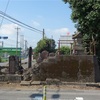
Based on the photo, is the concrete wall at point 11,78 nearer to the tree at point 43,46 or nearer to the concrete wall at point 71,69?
the concrete wall at point 71,69

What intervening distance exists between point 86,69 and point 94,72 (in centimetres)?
59

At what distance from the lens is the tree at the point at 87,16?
24.0 m

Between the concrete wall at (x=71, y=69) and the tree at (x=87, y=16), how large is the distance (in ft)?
12.2

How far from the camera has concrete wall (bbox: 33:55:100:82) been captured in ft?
71.1

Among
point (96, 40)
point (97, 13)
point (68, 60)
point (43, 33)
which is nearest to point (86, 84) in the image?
point (68, 60)

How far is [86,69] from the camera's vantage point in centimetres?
2175

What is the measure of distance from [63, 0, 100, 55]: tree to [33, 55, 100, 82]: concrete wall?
12.2 feet

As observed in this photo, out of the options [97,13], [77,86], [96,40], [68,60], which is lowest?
[77,86]

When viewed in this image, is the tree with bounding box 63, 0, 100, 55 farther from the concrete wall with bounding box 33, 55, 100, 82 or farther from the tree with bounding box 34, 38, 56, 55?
the tree with bounding box 34, 38, 56, 55

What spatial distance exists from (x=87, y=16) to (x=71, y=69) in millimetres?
5070

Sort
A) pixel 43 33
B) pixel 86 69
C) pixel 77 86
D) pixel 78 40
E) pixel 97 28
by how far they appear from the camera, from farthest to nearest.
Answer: pixel 43 33
pixel 78 40
pixel 97 28
pixel 86 69
pixel 77 86

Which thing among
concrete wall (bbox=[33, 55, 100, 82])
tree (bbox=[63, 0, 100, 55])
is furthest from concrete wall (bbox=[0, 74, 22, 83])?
tree (bbox=[63, 0, 100, 55])

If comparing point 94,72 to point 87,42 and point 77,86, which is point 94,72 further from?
point 87,42

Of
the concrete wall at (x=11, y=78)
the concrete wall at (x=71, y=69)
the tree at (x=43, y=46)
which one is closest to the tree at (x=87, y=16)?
the concrete wall at (x=71, y=69)
